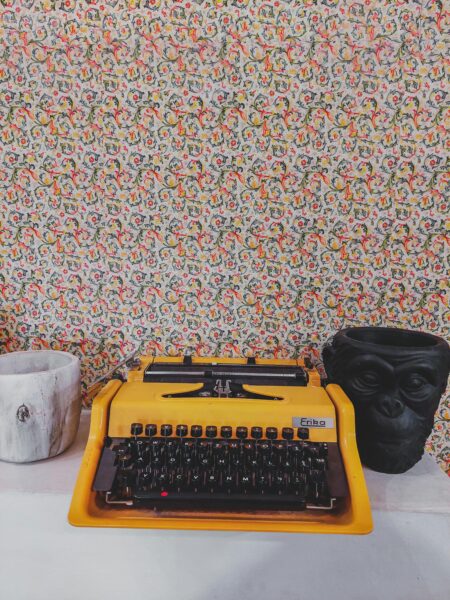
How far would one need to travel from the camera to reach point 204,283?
4.32 ft

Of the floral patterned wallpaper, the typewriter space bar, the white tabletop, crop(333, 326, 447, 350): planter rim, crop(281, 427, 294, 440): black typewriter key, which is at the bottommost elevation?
the white tabletop

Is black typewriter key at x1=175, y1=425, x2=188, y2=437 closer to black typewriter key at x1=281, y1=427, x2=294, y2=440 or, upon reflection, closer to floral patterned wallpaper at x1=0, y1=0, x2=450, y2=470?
black typewriter key at x1=281, y1=427, x2=294, y2=440

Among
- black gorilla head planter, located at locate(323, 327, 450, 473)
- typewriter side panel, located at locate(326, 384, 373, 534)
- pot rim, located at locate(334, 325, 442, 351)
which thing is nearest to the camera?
typewriter side panel, located at locate(326, 384, 373, 534)

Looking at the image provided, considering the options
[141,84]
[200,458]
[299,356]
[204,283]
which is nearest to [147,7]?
[141,84]

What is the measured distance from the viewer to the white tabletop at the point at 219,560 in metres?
0.87

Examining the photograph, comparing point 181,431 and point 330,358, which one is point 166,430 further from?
point 330,358

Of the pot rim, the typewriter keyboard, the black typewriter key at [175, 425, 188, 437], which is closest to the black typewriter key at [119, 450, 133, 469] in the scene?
the typewriter keyboard

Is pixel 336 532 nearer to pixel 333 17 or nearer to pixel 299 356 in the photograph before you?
pixel 299 356

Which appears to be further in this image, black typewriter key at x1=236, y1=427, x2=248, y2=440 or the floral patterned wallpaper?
the floral patterned wallpaper

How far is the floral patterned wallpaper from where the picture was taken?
1.21m

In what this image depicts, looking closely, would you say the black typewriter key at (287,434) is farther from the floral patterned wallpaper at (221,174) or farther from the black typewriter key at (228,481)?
the floral patterned wallpaper at (221,174)

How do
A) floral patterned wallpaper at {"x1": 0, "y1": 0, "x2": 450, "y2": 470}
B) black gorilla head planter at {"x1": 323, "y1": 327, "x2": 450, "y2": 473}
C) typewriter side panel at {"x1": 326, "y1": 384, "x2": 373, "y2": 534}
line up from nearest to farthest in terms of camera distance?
1. typewriter side panel at {"x1": 326, "y1": 384, "x2": 373, "y2": 534}
2. black gorilla head planter at {"x1": 323, "y1": 327, "x2": 450, "y2": 473}
3. floral patterned wallpaper at {"x1": 0, "y1": 0, "x2": 450, "y2": 470}

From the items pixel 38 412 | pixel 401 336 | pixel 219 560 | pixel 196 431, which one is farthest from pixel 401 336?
pixel 38 412

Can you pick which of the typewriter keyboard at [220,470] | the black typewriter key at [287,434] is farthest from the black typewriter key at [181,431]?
the black typewriter key at [287,434]
